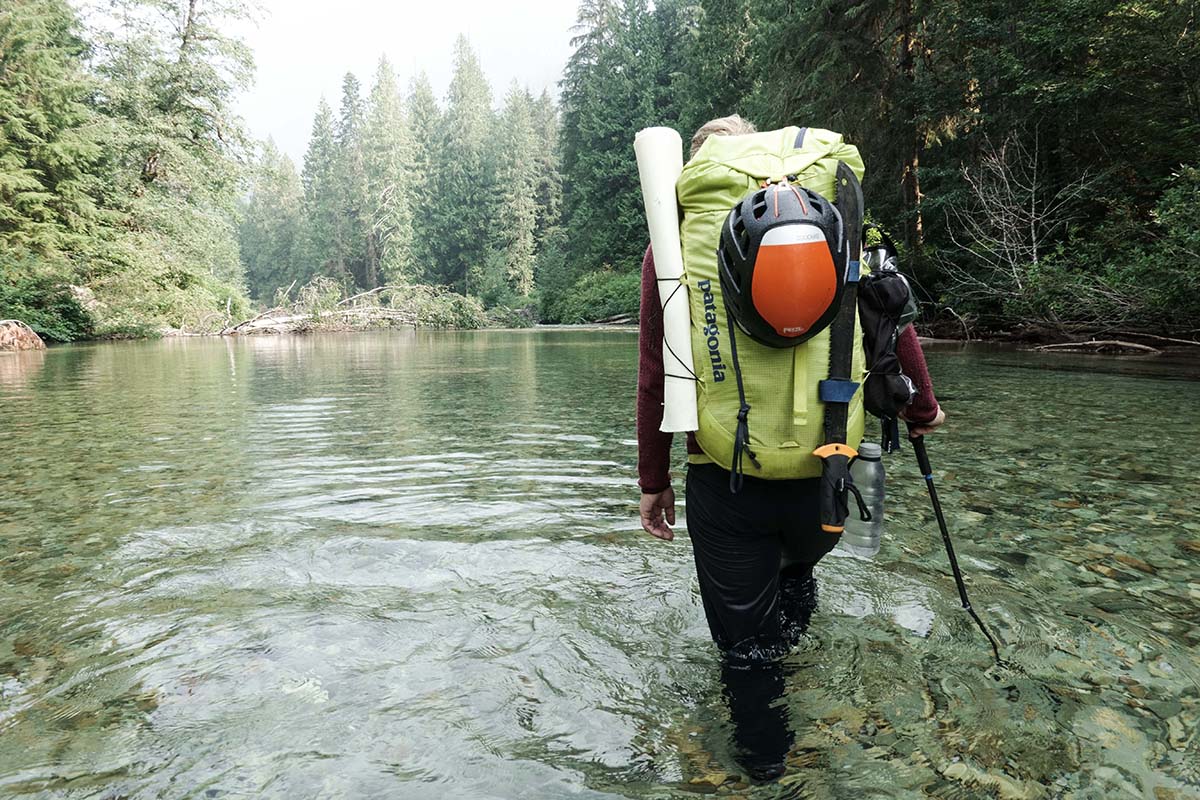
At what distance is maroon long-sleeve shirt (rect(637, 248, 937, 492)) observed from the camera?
2213 millimetres

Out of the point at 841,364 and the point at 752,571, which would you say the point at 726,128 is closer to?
the point at 841,364

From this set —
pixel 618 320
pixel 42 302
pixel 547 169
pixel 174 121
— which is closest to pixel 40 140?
pixel 174 121

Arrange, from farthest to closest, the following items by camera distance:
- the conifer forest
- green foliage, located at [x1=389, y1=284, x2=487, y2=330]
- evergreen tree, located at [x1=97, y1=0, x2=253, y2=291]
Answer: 1. green foliage, located at [x1=389, y1=284, x2=487, y2=330]
2. evergreen tree, located at [x1=97, y1=0, x2=253, y2=291]
3. the conifer forest

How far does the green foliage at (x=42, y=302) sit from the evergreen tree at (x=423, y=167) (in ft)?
129

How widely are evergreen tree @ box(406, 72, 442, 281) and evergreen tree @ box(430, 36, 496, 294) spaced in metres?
0.79

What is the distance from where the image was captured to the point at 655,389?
90.6 inches

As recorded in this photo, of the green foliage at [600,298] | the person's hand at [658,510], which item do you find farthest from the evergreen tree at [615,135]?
the person's hand at [658,510]

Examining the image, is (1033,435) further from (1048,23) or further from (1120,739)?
(1048,23)

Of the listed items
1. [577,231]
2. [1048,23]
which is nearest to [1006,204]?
[1048,23]

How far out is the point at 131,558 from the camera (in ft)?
13.2

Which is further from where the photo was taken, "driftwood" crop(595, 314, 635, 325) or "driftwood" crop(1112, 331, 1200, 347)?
"driftwood" crop(595, 314, 635, 325)

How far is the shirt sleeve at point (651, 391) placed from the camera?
2.21 m

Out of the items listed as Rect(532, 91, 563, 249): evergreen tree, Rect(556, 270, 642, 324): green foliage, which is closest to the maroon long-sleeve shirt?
Rect(556, 270, 642, 324): green foliage

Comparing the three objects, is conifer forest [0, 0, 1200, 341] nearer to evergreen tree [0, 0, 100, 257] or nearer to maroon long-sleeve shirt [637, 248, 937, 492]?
evergreen tree [0, 0, 100, 257]
